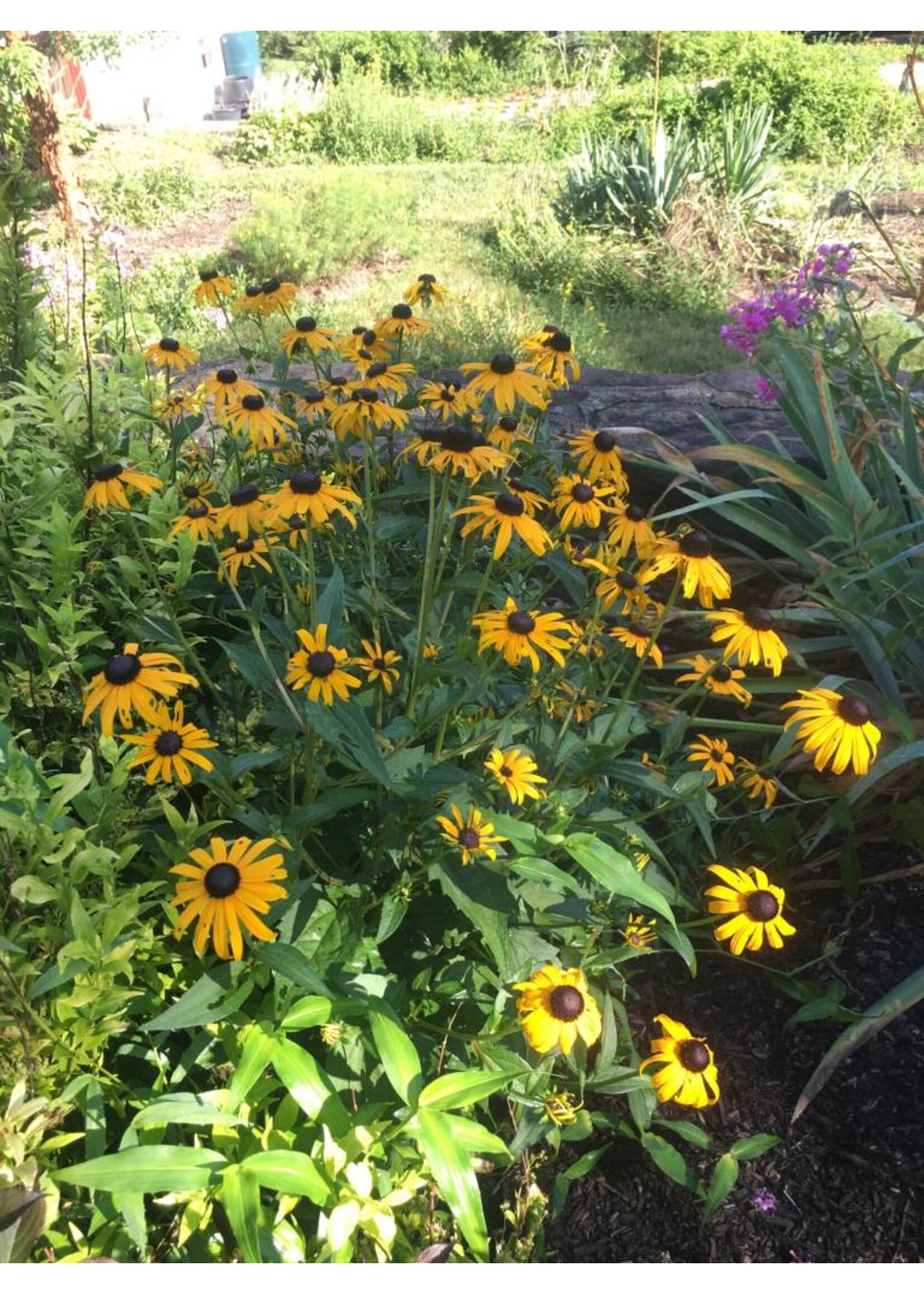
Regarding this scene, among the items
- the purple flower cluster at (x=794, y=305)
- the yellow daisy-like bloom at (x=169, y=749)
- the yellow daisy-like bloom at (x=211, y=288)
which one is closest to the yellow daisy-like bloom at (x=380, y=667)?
the yellow daisy-like bloom at (x=169, y=749)

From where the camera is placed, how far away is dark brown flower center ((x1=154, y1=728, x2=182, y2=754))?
121cm

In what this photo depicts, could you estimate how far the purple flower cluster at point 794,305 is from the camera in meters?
2.76

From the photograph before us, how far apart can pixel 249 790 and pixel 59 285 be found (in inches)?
175

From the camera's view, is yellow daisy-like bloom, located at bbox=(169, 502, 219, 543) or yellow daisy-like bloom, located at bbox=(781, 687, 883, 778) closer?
yellow daisy-like bloom, located at bbox=(781, 687, 883, 778)

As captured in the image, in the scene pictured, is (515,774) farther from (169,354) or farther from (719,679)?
(169,354)

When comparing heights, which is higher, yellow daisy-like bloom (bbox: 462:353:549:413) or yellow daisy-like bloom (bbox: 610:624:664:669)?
yellow daisy-like bloom (bbox: 462:353:549:413)

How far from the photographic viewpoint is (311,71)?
11.5m

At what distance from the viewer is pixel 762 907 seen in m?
1.22

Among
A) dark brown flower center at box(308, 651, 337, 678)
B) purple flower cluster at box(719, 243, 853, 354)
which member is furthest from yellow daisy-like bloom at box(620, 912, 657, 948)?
purple flower cluster at box(719, 243, 853, 354)

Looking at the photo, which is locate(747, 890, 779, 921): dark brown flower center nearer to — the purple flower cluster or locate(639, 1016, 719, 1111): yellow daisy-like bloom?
Result: locate(639, 1016, 719, 1111): yellow daisy-like bloom

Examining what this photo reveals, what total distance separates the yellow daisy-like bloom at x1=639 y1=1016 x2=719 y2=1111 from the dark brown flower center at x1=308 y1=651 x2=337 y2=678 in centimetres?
60

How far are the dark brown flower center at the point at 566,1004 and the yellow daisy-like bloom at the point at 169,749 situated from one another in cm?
50

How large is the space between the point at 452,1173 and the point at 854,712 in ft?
2.43

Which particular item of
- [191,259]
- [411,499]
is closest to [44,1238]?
[411,499]
